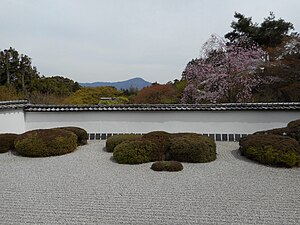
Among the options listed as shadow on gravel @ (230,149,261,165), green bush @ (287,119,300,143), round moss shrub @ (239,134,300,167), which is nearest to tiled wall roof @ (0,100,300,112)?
green bush @ (287,119,300,143)

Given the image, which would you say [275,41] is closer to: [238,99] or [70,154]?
[238,99]

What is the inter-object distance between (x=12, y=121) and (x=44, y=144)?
2721mm

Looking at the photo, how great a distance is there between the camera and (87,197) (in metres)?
4.39

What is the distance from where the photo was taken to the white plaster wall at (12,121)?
8906 mm

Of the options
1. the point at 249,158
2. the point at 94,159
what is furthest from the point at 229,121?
the point at 94,159

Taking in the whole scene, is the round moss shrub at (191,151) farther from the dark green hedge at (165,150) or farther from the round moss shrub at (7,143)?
the round moss shrub at (7,143)

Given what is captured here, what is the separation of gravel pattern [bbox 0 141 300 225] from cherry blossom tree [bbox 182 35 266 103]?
6.30 metres

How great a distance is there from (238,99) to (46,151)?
872 centimetres

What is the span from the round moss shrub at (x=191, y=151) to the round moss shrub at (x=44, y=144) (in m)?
2.95

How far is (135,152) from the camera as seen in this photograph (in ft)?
21.7

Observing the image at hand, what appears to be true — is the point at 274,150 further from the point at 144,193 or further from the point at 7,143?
the point at 7,143

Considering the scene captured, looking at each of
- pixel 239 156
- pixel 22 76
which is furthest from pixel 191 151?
pixel 22 76


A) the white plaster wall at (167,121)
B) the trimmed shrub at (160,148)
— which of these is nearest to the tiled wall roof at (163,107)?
the white plaster wall at (167,121)

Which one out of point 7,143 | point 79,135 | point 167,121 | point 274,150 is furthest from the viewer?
point 167,121
